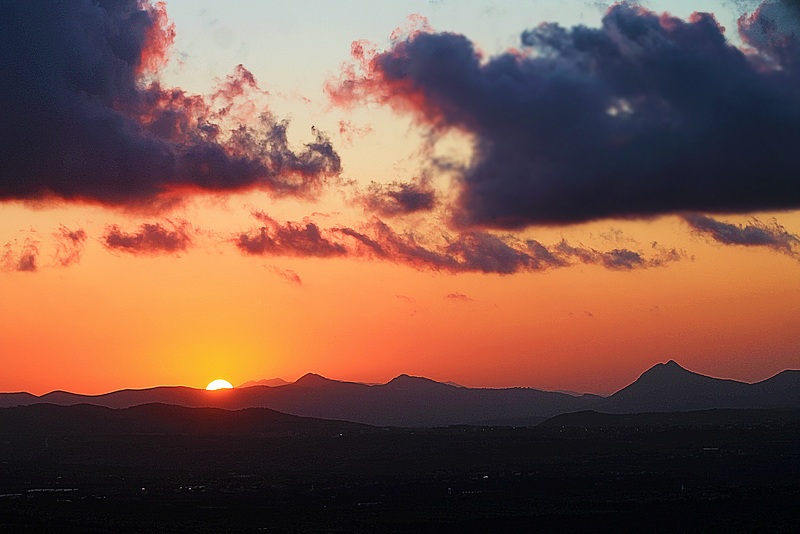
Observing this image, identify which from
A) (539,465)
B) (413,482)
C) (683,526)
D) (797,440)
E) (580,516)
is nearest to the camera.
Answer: (683,526)

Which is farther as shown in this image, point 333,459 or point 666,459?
point 333,459

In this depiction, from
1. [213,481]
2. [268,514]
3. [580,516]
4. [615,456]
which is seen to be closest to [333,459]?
[213,481]

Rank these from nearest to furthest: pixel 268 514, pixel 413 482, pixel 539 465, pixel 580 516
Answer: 1. pixel 580 516
2. pixel 268 514
3. pixel 413 482
4. pixel 539 465

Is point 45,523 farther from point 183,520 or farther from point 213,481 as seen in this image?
point 213,481

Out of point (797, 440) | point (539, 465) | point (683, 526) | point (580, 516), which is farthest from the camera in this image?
point (797, 440)

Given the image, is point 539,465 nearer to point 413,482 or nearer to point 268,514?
point 413,482

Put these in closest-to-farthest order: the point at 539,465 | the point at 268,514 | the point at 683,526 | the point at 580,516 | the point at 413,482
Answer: the point at 683,526, the point at 580,516, the point at 268,514, the point at 413,482, the point at 539,465

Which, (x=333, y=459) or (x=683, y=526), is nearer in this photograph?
(x=683, y=526)

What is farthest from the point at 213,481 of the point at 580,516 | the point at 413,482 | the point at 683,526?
the point at 683,526
